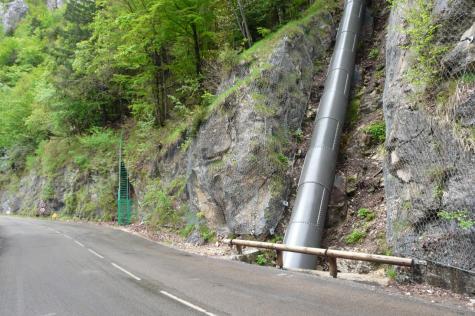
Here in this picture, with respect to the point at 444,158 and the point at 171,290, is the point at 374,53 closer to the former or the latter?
the point at 444,158

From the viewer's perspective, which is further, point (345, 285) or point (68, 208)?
point (68, 208)

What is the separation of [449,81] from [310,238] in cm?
554

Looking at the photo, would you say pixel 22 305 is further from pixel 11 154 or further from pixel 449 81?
pixel 11 154

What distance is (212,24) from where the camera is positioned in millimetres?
21891

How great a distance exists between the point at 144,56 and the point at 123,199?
9.42m

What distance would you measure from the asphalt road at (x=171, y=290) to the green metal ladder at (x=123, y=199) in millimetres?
12319

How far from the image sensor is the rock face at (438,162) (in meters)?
7.61

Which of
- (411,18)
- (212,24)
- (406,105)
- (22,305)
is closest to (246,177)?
(406,105)

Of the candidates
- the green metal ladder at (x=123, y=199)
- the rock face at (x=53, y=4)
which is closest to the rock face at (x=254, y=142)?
the green metal ladder at (x=123, y=199)

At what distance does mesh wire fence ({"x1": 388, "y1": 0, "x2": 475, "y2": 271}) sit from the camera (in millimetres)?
7574

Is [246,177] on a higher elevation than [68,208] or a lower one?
higher

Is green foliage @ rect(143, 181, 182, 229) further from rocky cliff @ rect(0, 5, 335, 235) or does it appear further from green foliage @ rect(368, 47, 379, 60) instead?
green foliage @ rect(368, 47, 379, 60)

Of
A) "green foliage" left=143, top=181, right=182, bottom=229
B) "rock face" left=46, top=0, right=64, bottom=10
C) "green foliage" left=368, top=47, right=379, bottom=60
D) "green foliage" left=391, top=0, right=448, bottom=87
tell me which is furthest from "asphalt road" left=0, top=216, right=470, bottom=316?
"rock face" left=46, top=0, right=64, bottom=10

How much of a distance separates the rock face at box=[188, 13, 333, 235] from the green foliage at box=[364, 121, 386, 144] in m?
2.97
